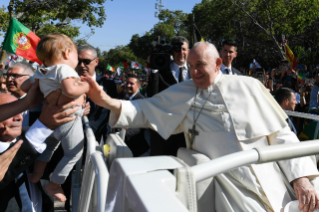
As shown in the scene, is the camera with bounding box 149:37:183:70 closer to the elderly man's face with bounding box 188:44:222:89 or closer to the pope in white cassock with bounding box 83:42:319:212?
the pope in white cassock with bounding box 83:42:319:212

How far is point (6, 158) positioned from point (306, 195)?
2014 millimetres

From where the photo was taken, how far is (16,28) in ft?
21.1

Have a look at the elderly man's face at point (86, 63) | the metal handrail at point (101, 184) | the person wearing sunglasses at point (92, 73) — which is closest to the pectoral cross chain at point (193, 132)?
the metal handrail at point (101, 184)

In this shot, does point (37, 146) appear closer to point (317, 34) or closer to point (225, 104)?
point (225, 104)

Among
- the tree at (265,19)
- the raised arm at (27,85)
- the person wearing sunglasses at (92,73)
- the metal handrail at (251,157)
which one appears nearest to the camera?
the metal handrail at (251,157)

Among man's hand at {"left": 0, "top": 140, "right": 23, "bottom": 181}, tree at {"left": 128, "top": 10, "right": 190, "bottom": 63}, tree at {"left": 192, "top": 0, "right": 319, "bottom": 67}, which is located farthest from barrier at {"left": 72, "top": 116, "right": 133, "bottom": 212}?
tree at {"left": 128, "top": 10, "right": 190, "bottom": 63}

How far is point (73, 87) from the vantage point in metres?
2.15

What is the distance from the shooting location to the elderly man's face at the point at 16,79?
3635 mm

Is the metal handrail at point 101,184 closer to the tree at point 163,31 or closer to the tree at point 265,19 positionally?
the tree at point 265,19

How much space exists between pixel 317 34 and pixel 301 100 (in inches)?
680

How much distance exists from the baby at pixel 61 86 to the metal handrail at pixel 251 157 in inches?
51.6

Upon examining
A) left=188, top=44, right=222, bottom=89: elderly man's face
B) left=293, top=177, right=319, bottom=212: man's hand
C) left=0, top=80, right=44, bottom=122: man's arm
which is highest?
left=188, top=44, right=222, bottom=89: elderly man's face

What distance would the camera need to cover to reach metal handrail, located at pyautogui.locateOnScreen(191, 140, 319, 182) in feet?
3.50

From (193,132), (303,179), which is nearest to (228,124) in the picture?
(193,132)
